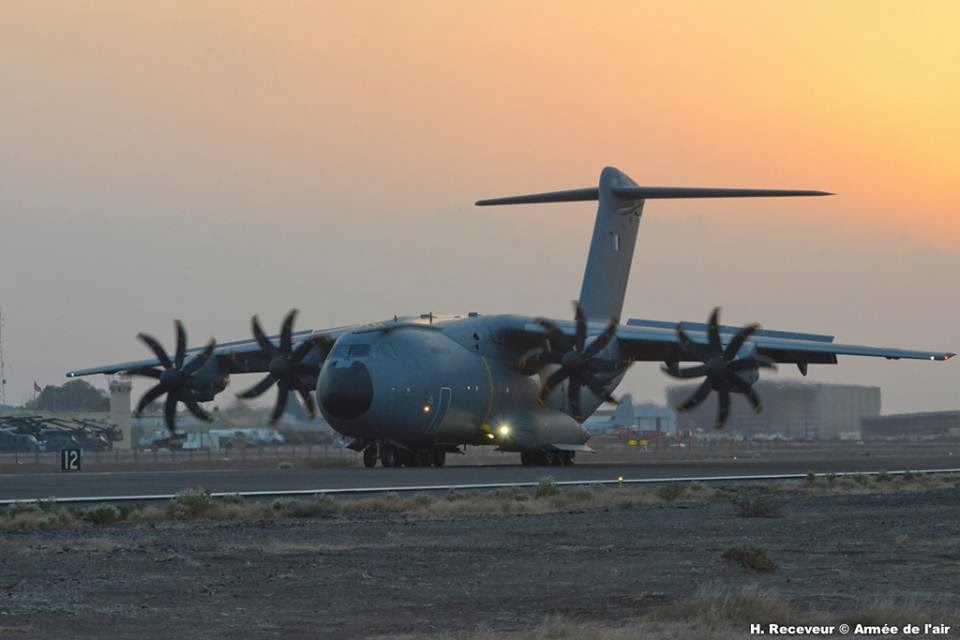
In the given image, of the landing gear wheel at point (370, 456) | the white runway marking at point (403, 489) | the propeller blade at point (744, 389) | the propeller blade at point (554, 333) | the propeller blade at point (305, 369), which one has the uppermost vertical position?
the propeller blade at point (554, 333)

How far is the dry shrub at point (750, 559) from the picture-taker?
15.3 metres

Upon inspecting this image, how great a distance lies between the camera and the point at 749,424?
379 ft

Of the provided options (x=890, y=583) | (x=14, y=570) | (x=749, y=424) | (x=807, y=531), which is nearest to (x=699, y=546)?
(x=807, y=531)

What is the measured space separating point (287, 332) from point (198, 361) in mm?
3090

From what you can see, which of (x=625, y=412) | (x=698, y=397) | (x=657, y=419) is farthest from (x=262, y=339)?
(x=657, y=419)

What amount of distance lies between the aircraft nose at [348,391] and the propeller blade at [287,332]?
4824 mm

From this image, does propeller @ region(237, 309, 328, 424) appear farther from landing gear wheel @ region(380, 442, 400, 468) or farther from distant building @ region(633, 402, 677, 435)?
distant building @ region(633, 402, 677, 435)

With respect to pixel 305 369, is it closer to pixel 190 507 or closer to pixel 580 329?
pixel 580 329

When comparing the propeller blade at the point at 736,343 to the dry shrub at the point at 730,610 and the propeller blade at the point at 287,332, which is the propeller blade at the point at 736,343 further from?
the dry shrub at the point at 730,610

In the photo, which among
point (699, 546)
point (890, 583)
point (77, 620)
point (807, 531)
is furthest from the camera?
point (807, 531)

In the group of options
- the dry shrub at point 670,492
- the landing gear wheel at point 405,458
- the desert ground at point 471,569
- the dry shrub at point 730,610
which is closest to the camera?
the dry shrub at point 730,610

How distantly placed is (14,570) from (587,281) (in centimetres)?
3517

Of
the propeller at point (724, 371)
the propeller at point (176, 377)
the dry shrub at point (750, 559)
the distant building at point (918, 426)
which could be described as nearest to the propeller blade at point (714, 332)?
the propeller at point (724, 371)

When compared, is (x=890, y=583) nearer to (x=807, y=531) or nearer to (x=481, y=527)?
(x=807, y=531)
